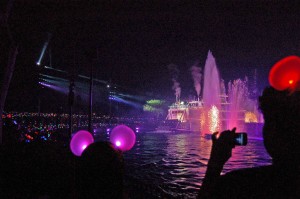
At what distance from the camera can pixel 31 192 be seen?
263 inches

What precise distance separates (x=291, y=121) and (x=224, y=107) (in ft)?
208

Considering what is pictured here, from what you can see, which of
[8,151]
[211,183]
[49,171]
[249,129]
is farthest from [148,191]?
[249,129]

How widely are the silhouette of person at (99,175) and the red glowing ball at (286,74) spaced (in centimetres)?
163

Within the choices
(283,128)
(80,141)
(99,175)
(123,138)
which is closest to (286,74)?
(283,128)

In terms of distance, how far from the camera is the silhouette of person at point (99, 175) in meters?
2.55

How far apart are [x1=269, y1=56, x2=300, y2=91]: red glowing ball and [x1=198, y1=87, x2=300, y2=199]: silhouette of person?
0.05 meters

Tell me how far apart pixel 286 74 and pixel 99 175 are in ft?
6.02

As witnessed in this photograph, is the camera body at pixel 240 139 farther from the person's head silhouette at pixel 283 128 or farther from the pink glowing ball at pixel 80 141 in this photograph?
the pink glowing ball at pixel 80 141

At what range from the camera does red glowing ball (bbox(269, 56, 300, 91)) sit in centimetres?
168

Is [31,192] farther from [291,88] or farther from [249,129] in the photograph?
[249,129]

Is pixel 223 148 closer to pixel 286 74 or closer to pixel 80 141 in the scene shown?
pixel 286 74

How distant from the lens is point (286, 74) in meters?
1.69

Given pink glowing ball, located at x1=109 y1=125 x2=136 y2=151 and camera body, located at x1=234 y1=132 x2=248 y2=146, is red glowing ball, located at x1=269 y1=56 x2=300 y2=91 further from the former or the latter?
pink glowing ball, located at x1=109 y1=125 x2=136 y2=151

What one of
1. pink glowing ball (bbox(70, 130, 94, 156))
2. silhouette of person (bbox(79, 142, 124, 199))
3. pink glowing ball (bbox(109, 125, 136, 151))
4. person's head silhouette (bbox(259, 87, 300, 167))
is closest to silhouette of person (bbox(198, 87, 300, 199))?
person's head silhouette (bbox(259, 87, 300, 167))
